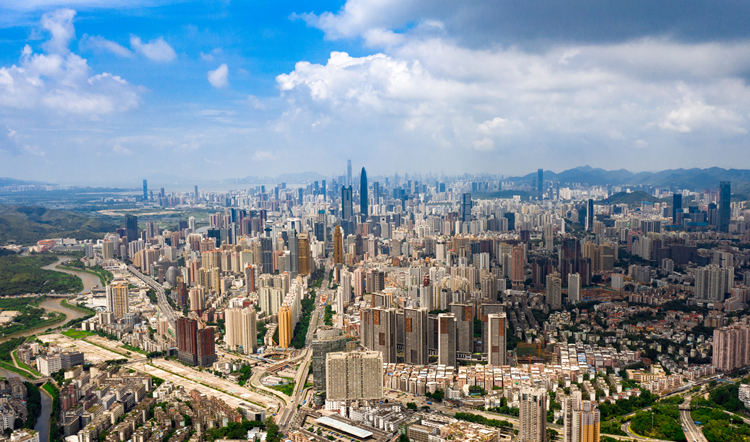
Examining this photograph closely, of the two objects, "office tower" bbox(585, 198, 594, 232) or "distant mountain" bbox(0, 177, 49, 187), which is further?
"distant mountain" bbox(0, 177, 49, 187)

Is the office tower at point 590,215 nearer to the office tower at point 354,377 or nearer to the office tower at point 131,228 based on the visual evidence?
the office tower at point 354,377

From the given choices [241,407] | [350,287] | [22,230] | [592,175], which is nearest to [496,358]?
[241,407]

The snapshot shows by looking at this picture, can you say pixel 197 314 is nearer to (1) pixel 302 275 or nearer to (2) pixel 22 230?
(1) pixel 302 275

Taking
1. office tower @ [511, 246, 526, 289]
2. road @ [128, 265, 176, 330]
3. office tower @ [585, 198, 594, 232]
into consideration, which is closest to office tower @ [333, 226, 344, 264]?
road @ [128, 265, 176, 330]

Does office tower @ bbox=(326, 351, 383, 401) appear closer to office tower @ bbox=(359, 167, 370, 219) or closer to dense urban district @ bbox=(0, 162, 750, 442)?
dense urban district @ bbox=(0, 162, 750, 442)

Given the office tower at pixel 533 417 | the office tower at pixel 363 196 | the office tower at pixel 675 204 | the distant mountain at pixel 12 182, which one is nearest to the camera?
the office tower at pixel 533 417

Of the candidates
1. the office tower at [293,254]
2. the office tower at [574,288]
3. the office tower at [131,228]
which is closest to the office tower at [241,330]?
the office tower at [293,254]

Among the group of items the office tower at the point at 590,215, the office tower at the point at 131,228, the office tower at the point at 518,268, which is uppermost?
the office tower at the point at 590,215

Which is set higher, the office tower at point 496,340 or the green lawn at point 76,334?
the office tower at point 496,340
